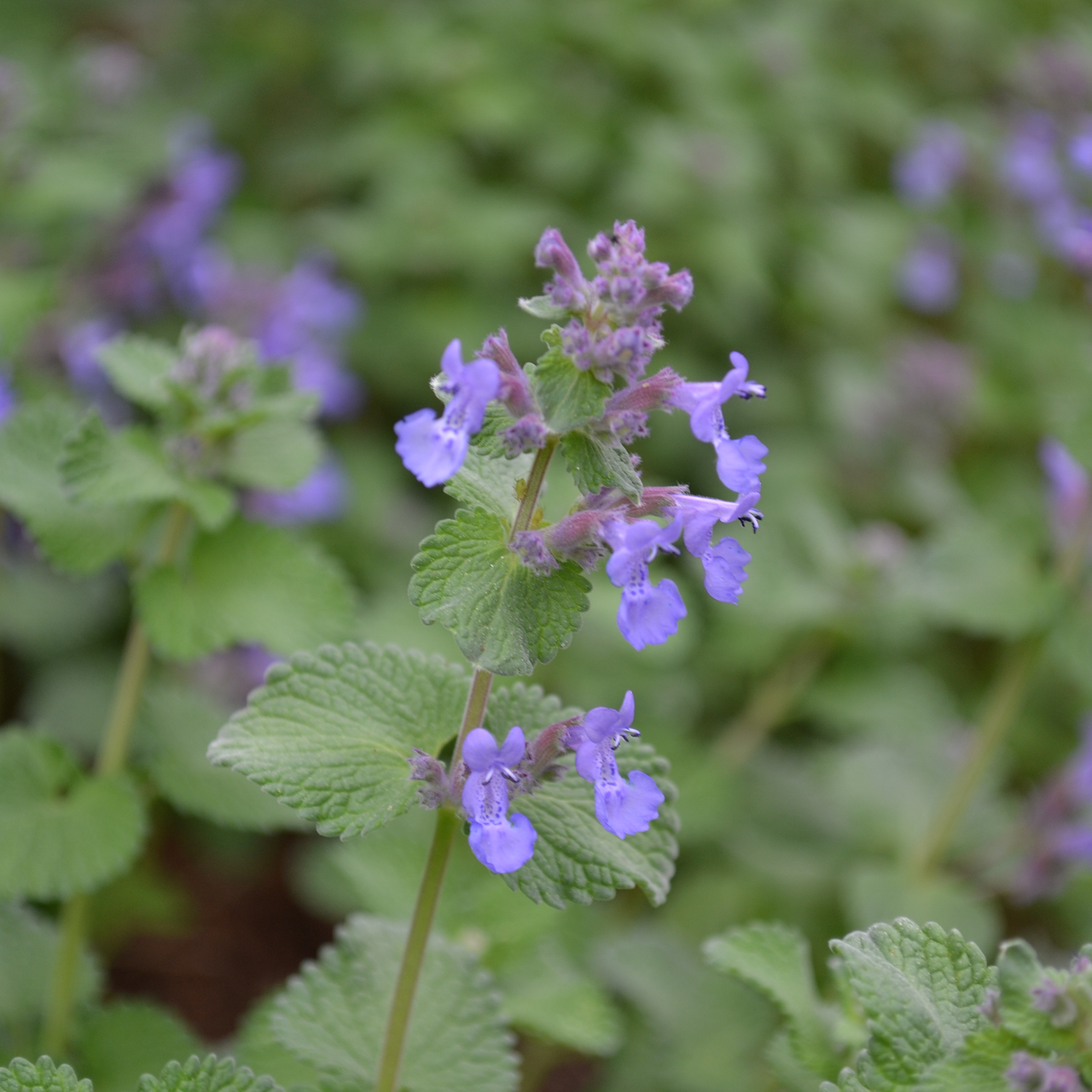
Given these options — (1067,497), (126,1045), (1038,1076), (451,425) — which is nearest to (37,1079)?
(126,1045)

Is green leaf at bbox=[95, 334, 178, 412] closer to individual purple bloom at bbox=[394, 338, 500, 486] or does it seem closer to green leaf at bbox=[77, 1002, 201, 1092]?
individual purple bloom at bbox=[394, 338, 500, 486]

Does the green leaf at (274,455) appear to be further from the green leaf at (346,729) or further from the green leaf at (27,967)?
the green leaf at (27,967)

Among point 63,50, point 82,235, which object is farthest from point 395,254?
point 63,50

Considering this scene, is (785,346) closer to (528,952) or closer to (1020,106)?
(1020,106)

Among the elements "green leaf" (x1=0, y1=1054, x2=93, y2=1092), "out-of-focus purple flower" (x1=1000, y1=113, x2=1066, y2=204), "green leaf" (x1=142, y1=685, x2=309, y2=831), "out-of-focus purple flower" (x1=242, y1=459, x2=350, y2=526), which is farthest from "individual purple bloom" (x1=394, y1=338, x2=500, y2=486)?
"out-of-focus purple flower" (x1=1000, y1=113, x2=1066, y2=204)

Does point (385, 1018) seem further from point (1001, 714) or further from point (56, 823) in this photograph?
point (1001, 714)
